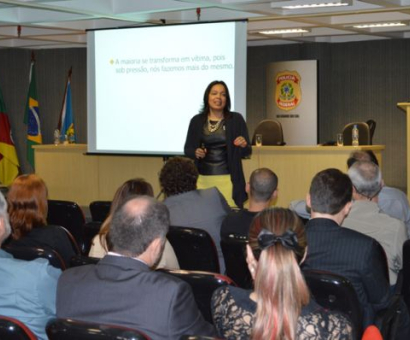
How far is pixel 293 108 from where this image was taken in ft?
41.9

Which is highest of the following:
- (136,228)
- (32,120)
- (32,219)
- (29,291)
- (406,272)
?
(32,120)

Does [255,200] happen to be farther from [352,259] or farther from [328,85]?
[328,85]

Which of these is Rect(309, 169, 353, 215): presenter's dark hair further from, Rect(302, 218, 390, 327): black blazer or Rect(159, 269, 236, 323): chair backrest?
Rect(159, 269, 236, 323): chair backrest

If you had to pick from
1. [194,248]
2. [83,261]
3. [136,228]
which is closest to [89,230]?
[194,248]

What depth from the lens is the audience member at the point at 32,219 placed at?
150 inches

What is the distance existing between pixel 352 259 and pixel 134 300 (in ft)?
3.69

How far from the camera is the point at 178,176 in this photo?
174 inches

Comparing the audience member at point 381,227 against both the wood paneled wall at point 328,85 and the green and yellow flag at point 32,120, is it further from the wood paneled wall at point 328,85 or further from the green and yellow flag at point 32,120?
the green and yellow flag at point 32,120

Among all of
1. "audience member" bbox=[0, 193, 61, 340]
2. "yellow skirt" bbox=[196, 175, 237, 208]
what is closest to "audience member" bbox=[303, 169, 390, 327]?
"audience member" bbox=[0, 193, 61, 340]

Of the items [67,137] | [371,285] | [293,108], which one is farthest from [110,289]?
[293,108]

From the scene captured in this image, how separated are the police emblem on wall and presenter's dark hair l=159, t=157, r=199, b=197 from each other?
8.53m

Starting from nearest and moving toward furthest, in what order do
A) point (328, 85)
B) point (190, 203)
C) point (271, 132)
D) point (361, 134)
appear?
1. point (190, 203)
2. point (361, 134)
3. point (271, 132)
4. point (328, 85)

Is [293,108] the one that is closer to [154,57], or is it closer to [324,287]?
[154,57]

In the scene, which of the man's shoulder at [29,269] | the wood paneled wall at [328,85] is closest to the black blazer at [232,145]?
the man's shoulder at [29,269]
